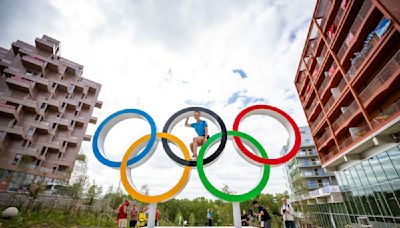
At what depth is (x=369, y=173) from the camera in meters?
16.3

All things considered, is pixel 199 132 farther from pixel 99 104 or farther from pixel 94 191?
pixel 99 104

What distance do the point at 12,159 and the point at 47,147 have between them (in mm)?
4067

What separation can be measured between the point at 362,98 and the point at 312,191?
20.7m

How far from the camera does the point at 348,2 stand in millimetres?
15523

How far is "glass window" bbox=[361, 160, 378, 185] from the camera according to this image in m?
15.9

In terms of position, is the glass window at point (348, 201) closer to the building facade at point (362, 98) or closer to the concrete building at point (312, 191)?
the building facade at point (362, 98)

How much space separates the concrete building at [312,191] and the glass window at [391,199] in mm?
7902

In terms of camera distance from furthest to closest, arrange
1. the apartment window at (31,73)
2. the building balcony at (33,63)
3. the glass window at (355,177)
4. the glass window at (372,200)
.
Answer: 1. the apartment window at (31,73)
2. the building balcony at (33,63)
3. the glass window at (355,177)
4. the glass window at (372,200)

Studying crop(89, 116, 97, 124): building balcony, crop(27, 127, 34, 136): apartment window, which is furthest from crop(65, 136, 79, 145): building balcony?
crop(89, 116, 97, 124): building balcony

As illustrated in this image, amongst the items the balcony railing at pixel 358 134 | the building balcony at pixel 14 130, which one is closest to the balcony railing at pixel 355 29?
the balcony railing at pixel 358 134

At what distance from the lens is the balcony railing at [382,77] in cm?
1178

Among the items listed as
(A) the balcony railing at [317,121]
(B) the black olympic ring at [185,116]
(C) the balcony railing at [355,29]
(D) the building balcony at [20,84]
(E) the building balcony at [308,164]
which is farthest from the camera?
(E) the building balcony at [308,164]

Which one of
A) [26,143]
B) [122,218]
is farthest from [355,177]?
[26,143]

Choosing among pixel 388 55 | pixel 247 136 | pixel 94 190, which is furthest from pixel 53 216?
pixel 388 55
